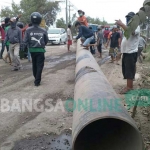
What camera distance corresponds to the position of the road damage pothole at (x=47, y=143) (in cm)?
378

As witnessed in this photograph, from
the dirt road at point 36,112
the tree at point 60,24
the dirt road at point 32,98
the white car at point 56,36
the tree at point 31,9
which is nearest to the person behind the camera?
the dirt road at point 36,112

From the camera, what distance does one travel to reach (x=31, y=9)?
34.4 meters

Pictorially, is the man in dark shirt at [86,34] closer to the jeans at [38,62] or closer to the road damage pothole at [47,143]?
the jeans at [38,62]

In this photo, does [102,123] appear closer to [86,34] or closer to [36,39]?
[36,39]

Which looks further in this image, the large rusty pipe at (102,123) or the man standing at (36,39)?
the man standing at (36,39)

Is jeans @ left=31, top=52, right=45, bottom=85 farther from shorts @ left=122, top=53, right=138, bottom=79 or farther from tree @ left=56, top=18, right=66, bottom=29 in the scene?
tree @ left=56, top=18, right=66, bottom=29

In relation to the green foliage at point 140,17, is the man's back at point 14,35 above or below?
below

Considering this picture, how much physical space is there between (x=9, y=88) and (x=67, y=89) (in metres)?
1.54

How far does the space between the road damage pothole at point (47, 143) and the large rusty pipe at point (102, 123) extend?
47cm

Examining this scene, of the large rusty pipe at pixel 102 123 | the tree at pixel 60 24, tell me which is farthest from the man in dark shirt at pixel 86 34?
the tree at pixel 60 24

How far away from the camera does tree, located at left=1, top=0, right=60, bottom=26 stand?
34.1 meters

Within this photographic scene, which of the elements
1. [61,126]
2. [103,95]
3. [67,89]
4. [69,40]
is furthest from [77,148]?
[69,40]

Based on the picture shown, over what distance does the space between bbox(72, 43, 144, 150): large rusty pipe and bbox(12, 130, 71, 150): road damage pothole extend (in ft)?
1.54

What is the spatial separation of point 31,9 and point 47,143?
1278 inches
